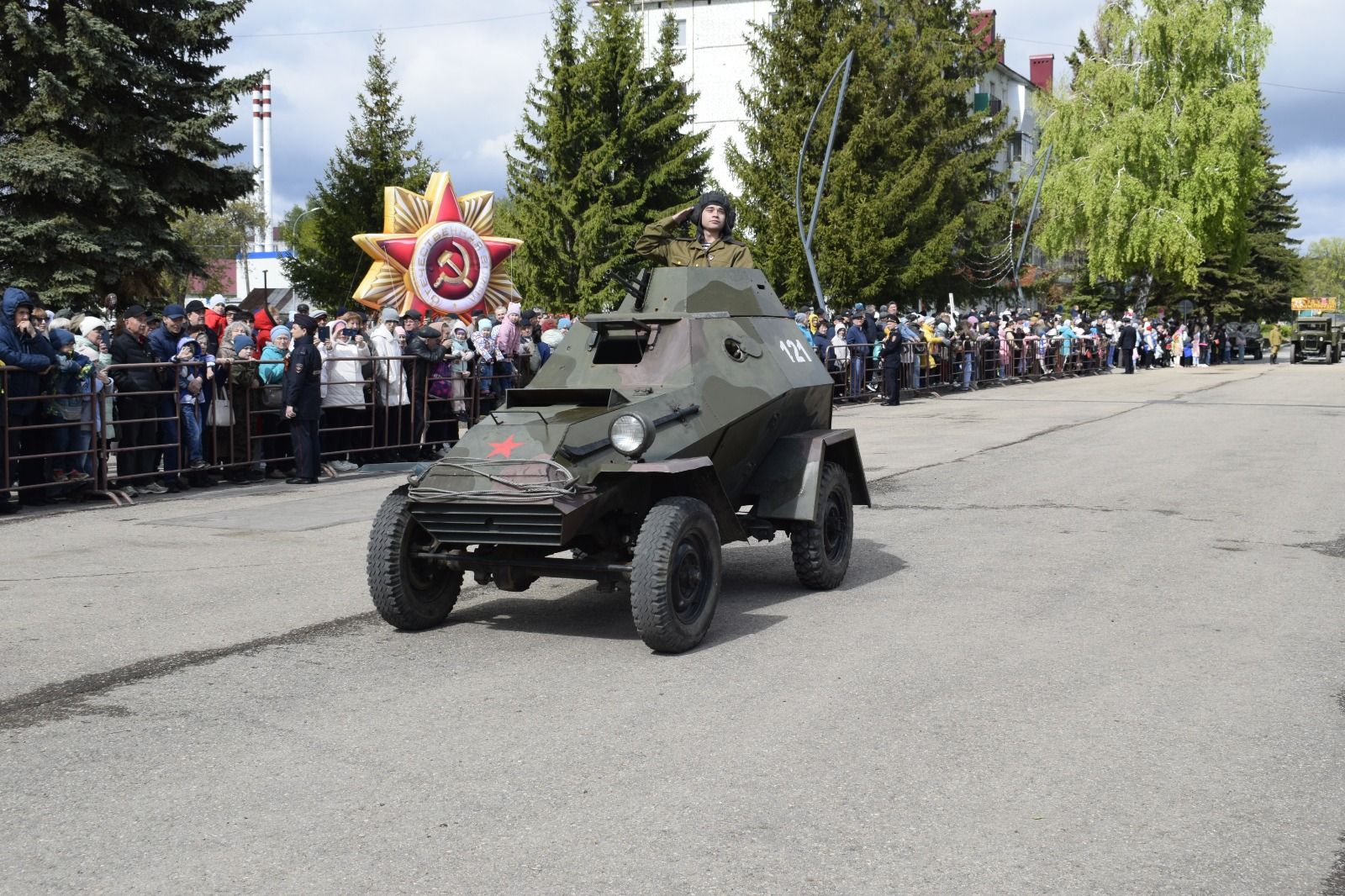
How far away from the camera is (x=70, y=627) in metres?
7.91

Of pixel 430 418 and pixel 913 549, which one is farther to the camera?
pixel 430 418

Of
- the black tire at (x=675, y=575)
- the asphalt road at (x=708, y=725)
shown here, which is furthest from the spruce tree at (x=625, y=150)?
the black tire at (x=675, y=575)

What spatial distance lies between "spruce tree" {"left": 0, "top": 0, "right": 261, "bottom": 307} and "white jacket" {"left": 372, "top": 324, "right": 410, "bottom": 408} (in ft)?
35.0

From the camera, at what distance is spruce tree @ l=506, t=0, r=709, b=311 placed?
45.0 m

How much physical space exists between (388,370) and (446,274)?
12211mm

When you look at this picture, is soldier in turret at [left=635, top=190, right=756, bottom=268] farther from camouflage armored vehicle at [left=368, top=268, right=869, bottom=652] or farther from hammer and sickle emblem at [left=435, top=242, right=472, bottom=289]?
hammer and sickle emblem at [left=435, top=242, right=472, bottom=289]

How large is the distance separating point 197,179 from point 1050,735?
24.5 meters

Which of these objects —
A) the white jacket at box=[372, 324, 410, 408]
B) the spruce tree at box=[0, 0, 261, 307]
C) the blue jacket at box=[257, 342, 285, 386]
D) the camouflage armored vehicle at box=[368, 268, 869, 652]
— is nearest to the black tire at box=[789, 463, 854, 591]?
the camouflage armored vehicle at box=[368, 268, 869, 652]

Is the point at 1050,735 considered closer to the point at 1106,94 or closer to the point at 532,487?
the point at 532,487

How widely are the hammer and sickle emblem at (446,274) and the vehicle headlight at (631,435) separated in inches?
855

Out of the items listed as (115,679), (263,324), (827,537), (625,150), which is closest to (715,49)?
(625,150)

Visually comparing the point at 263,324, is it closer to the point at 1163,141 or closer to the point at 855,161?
the point at 855,161

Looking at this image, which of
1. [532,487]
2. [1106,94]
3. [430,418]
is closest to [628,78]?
[1106,94]

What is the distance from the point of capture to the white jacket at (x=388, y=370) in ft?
54.0
